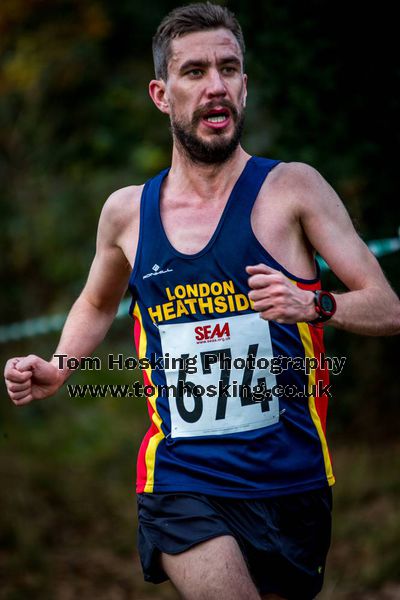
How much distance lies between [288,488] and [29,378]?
37.5 inches

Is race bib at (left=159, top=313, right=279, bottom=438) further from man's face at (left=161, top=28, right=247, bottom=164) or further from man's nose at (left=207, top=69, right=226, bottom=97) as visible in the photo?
man's nose at (left=207, top=69, right=226, bottom=97)

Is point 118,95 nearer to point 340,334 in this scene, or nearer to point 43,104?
point 43,104

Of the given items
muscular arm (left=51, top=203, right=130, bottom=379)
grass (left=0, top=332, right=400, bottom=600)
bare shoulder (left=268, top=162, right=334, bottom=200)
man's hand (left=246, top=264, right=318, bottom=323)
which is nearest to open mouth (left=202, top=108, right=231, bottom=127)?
bare shoulder (left=268, top=162, right=334, bottom=200)

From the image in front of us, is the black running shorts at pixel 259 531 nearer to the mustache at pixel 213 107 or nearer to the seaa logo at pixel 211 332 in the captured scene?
the seaa logo at pixel 211 332

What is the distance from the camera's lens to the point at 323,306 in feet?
8.87

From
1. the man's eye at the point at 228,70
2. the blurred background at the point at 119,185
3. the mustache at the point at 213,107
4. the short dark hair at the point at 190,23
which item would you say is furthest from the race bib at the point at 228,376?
the blurred background at the point at 119,185

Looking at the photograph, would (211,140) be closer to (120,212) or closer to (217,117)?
(217,117)

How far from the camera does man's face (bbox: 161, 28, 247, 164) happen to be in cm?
321

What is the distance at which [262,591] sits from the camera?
3.12 metres

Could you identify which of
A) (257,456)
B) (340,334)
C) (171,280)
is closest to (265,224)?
(171,280)

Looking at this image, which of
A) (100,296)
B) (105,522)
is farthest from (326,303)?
(105,522)

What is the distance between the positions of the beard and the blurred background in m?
0.99

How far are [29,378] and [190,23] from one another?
4.54 ft

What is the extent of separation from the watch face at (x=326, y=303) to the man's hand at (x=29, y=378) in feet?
3.38
